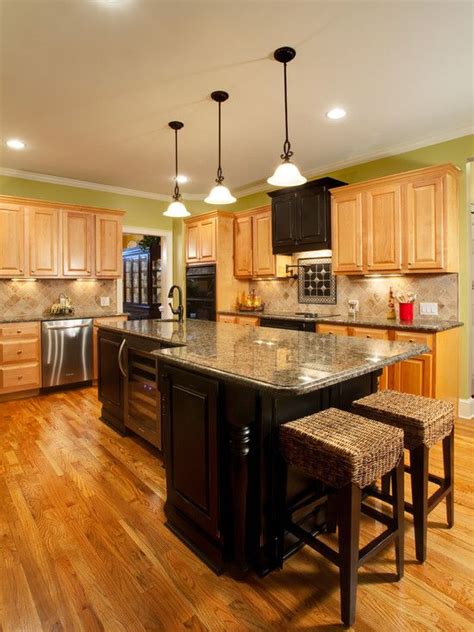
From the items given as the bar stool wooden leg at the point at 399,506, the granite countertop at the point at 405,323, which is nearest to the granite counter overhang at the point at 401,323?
the granite countertop at the point at 405,323

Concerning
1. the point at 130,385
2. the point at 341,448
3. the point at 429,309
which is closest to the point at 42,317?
the point at 130,385

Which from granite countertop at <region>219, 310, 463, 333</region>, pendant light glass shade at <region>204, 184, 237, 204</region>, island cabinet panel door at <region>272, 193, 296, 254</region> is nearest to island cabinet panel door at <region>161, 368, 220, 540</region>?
pendant light glass shade at <region>204, 184, 237, 204</region>

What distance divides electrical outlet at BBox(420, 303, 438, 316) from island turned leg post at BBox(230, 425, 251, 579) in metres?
3.09

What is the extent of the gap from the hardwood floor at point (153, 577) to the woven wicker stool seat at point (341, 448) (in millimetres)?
539

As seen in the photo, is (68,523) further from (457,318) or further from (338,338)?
(457,318)

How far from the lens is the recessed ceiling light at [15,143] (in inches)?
152

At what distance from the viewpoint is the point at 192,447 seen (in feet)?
5.93

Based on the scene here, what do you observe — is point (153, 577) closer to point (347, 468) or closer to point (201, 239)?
point (347, 468)

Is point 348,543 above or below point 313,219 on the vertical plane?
below

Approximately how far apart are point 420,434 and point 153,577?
4.41 feet

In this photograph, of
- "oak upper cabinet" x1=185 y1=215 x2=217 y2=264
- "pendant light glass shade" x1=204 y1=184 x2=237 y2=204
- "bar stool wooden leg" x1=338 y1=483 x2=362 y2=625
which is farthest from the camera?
"oak upper cabinet" x1=185 y1=215 x2=217 y2=264

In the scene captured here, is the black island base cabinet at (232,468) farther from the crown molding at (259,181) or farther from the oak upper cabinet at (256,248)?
the oak upper cabinet at (256,248)

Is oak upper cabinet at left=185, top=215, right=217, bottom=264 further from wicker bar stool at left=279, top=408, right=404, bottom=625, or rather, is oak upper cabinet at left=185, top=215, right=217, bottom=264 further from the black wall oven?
wicker bar stool at left=279, top=408, right=404, bottom=625

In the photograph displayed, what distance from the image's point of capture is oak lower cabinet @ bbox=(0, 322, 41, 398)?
430 centimetres
